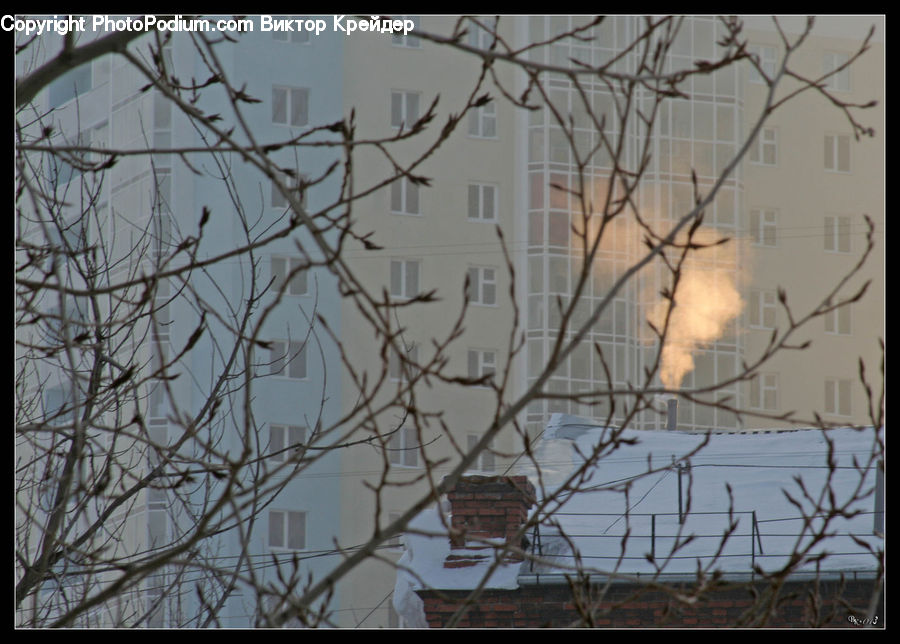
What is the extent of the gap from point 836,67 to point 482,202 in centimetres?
1279

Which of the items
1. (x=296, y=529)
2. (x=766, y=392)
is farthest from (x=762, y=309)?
(x=296, y=529)

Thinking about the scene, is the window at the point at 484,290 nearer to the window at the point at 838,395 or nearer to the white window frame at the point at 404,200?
the white window frame at the point at 404,200

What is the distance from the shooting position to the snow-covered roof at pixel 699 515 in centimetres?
849

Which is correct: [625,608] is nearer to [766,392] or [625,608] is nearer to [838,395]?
[766,392]

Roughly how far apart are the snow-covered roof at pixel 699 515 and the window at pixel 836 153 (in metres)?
30.3

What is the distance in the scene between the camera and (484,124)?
37.2 meters

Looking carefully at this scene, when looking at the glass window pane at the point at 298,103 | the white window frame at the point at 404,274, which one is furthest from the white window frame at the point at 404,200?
the glass window pane at the point at 298,103

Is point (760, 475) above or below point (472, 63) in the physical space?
below

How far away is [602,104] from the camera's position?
122 ft

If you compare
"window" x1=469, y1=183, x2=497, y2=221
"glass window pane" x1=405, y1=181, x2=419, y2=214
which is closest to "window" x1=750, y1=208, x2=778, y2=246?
"window" x1=469, y1=183, x2=497, y2=221
